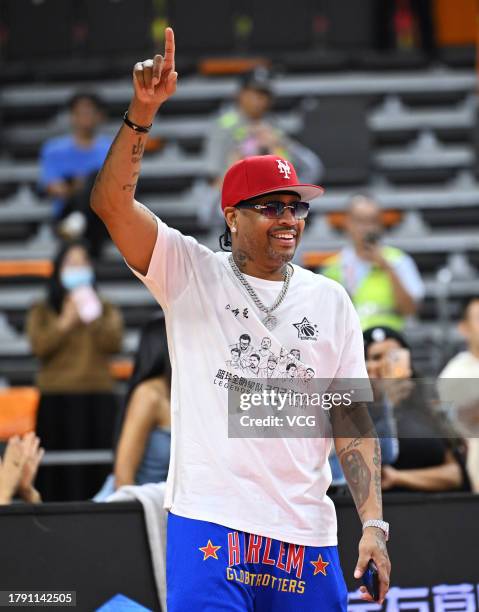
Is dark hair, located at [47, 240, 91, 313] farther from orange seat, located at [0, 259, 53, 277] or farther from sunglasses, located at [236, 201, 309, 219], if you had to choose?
sunglasses, located at [236, 201, 309, 219]

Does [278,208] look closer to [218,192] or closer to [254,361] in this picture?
[254,361]

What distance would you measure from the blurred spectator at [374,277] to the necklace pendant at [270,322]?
399 centimetres

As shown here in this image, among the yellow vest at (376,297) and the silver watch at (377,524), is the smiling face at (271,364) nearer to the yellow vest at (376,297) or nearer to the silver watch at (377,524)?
the silver watch at (377,524)

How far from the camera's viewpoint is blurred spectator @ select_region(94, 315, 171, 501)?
5340 mm

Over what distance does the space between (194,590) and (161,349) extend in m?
2.07

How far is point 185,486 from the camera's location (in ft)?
12.0

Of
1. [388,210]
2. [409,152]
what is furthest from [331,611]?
[409,152]

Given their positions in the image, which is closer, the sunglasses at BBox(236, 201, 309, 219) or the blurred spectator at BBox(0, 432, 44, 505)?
the sunglasses at BBox(236, 201, 309, 219)

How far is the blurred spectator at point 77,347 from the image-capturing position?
7828 millimetres

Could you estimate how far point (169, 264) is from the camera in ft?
12.4

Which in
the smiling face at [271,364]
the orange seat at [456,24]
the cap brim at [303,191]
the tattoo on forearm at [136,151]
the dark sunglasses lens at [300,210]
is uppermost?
the orange seat at [456,24]

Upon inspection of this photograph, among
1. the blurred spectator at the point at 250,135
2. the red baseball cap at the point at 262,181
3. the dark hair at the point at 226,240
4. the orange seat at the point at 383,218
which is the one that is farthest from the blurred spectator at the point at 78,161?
the red baseball cap at the point at 262,181

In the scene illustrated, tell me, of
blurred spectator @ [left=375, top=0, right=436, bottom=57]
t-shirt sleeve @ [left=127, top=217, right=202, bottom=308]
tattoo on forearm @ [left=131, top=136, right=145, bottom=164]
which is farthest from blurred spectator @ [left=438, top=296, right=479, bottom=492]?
blurred spectator @ [left=375, top=0, right=436, bottom=57]

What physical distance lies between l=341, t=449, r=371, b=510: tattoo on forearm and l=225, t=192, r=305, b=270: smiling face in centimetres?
67
